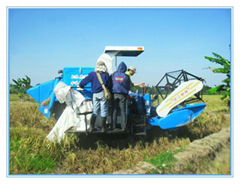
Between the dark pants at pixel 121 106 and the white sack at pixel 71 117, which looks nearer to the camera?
the dark pants at pixel 121 106

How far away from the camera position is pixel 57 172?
4.20 meters

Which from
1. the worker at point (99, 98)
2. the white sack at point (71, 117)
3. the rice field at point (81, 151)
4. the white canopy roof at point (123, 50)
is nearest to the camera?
the rice field at point (81, 151)

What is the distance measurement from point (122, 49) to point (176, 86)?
1625mm

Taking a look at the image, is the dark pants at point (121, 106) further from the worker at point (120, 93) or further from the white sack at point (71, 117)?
the white sack at point (71, 117)

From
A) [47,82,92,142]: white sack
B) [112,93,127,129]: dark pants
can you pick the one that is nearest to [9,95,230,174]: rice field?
[47,82,92,142]: white sack

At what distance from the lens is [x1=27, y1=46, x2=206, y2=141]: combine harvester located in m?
4.79

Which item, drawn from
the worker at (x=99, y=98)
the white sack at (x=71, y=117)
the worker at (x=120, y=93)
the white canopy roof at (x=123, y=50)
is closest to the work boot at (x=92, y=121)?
the worker at (x=99, y=98)

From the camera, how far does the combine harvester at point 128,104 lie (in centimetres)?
479

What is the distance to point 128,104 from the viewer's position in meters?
5.25

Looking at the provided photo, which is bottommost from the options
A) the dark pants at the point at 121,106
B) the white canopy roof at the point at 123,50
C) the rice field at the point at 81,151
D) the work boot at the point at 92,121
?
the rice field at the point at 81,151

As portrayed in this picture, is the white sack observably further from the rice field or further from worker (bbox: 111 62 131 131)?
worker (bbox: 111 62 131 131)

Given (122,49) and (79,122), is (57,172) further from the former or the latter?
(122,49)
